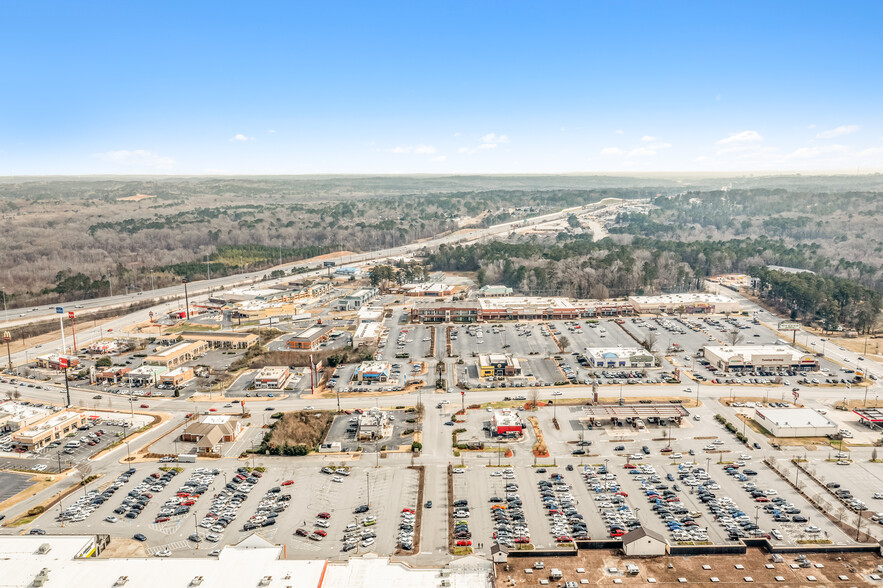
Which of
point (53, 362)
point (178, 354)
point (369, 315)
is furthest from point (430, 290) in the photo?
point (53, 362)

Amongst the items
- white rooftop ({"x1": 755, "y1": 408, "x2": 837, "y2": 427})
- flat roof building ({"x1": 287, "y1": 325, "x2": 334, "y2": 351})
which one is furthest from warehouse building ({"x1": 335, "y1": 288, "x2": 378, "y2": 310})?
white rooftop ({"x1": 755, "y1": 408, "x2": 837, "y2": 427})

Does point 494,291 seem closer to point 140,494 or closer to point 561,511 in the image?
point 561,511

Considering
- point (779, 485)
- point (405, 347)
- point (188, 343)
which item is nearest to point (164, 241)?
point (188, 343)

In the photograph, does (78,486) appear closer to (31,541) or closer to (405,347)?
(31,541)

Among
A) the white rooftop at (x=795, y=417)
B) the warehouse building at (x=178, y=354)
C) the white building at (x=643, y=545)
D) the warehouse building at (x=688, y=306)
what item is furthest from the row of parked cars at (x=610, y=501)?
the warehouse building at (x=688, y=306)

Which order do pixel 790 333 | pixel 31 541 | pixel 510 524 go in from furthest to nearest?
pixel 790 333
pixel 510 524
pixel 31 541

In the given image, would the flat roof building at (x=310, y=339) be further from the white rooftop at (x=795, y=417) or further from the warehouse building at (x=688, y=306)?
the white rooftop at (x=795, y=417)
